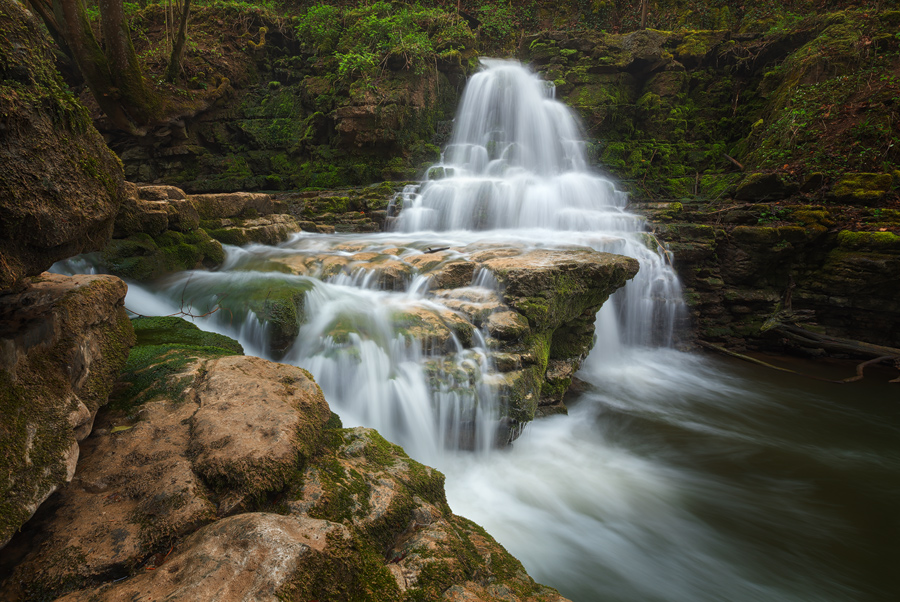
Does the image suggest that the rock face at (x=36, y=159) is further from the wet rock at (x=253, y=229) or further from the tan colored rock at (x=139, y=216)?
the wet rock at (x=253, y=229)

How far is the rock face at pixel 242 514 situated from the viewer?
4.33 ft

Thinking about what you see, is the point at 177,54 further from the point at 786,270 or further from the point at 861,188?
the point at 861,188

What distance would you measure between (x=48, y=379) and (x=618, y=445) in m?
6.05

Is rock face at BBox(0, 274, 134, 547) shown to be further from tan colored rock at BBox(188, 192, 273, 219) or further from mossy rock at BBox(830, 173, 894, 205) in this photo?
mossy rock at BBox(830, 173, 894, 205)

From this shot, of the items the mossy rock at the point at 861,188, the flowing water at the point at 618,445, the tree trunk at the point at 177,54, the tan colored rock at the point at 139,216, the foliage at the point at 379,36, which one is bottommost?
the flowing water at the point at 618,445

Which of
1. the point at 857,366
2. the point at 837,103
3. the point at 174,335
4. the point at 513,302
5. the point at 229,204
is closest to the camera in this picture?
the point at 174,335

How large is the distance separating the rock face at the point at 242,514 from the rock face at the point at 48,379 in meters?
0.17

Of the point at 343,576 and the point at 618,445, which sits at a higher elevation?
the point at 343,576

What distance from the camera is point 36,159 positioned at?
60.3 inches

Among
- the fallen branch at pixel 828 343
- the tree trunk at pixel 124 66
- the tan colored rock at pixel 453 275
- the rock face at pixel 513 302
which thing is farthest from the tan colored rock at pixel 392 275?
the tree trunk at pixel 124 66

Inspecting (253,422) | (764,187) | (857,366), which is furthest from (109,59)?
(857,366)

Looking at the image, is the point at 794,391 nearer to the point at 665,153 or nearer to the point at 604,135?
the point at 665,153

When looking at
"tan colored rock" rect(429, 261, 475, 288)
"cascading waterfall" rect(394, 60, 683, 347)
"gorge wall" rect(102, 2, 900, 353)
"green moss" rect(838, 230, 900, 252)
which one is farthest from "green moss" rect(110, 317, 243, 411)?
"green moss" rect(838, 230, 900, 252)

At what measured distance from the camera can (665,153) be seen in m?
13.2
